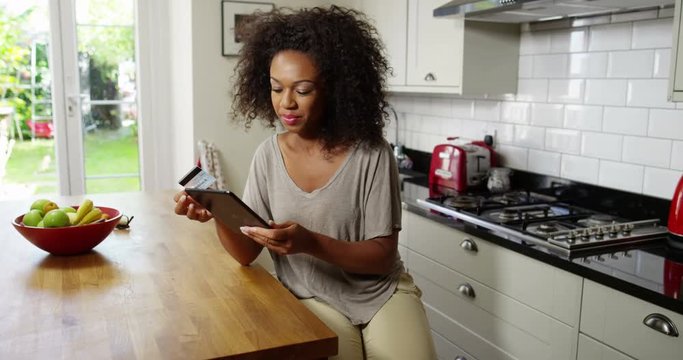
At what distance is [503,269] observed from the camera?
6.89ft

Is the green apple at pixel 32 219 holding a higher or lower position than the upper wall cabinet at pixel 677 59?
lower

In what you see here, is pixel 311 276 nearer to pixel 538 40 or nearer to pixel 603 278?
pixel 603 278

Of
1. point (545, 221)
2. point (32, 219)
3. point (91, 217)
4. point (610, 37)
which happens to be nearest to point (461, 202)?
point (545, 221)

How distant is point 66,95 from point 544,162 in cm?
285

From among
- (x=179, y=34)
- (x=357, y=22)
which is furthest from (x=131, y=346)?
(x=179, y=34)

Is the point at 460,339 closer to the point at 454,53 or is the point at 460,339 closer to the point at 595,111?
the point at 595,111

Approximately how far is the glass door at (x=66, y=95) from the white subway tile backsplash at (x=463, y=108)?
82.0 inches

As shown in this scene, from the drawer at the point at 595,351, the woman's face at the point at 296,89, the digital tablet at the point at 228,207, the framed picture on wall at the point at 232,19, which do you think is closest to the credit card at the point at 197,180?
the digital tablet at the point at 228,207

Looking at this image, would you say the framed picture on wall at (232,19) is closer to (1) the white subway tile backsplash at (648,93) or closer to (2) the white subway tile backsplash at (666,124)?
(1) the white subway tile backsplash at (648,93)

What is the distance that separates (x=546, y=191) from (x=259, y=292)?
1619mm

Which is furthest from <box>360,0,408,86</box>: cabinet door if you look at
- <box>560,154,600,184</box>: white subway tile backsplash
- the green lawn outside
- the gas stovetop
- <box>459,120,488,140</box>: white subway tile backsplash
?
the green lawn outside

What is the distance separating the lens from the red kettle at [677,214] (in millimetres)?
1912

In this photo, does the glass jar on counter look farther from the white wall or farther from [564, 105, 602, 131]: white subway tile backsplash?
[564, 105, 602, 131]: white subway tile backsplash

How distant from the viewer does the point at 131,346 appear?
3.72 feet
